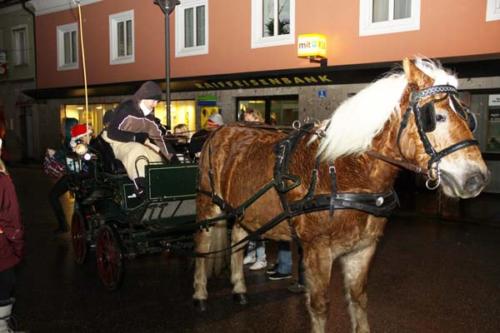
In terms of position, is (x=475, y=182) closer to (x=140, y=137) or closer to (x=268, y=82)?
(x=140, y=137)

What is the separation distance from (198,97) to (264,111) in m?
2.45

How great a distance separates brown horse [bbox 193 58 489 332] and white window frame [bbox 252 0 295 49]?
9.74 m

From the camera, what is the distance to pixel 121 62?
58.7 ft

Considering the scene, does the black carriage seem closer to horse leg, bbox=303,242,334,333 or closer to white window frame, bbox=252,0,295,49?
horse leg, bbox=303,242,334,333

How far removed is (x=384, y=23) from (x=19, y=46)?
1829 centimetres

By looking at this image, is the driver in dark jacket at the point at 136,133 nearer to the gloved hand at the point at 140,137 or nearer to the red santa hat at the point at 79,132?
the gloved hand at the point at 140,137

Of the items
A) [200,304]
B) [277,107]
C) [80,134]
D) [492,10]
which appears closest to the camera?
[200,304]

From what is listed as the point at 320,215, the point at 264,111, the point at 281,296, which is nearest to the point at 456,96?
the point at 320,215

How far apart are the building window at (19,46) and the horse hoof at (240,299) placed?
20994 mm

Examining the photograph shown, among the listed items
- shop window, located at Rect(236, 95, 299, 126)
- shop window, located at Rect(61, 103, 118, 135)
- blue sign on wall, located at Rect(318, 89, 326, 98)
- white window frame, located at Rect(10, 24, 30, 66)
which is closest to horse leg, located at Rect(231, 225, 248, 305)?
blue sign on wall, located at Rect(318, 89, 326, 98)

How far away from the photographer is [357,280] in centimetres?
367

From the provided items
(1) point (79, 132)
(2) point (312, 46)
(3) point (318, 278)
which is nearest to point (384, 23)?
(2) point (312, 46)

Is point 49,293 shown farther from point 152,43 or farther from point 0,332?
point 152,43

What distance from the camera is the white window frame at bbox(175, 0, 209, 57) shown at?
1531 centimetres
